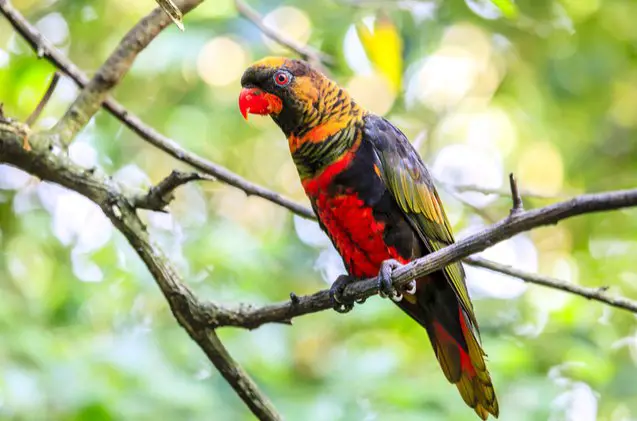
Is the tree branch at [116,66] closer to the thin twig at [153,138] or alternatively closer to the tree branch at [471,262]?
the thin twig at [153,138]

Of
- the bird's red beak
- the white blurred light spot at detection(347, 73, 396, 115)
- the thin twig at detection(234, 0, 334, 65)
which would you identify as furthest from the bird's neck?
the white blurred light spot at detection(347, 73, 396, 115)

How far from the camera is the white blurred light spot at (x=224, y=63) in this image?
7.99 metres

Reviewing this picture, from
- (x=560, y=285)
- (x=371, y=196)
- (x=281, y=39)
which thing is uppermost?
(x=281, y=39)

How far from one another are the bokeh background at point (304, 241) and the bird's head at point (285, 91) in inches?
36.1

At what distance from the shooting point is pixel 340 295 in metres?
3.24

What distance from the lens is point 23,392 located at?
3992mm

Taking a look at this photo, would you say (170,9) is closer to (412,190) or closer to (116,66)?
(116,66)

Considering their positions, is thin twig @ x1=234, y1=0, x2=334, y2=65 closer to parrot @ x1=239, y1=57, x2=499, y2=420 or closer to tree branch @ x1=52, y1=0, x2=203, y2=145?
parrot @ x1=239, y1=57, x2=499, y2=420

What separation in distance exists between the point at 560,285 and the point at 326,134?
54.7 inches

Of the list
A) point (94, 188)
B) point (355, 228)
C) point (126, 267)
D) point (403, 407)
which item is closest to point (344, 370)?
point (403, 407)

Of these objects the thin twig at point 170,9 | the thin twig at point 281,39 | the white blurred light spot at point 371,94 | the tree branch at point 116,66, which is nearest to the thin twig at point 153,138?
the tree branch at point 116,66

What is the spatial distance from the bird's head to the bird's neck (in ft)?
0.08

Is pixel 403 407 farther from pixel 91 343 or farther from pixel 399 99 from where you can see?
pixel 399 99

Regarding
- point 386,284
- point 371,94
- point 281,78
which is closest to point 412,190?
point 386,284
